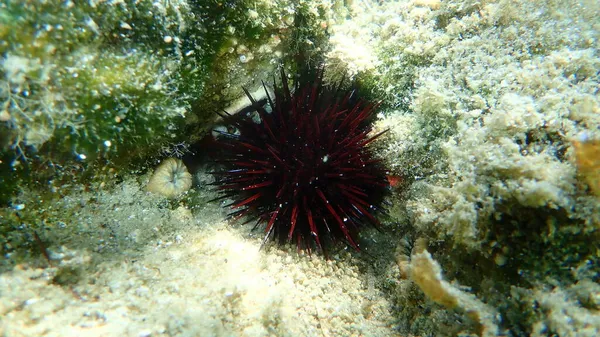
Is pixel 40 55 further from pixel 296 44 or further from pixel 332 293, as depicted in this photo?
pixel 332 293

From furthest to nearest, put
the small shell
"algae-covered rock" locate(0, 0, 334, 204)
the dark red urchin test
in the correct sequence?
the small shell
the dark red urchin test
"algae-covered rock" locate(0, 0, 334, 204)

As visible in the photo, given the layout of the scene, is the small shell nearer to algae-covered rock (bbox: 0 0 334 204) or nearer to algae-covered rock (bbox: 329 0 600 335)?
algae-covered rock (bbox: 0 0 334 204)

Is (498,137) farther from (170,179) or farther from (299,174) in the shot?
(170,179)

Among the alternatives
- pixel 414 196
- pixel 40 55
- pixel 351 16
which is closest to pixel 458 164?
pixel 414 196

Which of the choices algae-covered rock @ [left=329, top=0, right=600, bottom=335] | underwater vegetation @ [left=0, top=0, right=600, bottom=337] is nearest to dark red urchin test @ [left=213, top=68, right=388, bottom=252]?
underwater vegetation @ [left=0, top=0, right=600, bottom=337]

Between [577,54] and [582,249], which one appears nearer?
[582,249]
